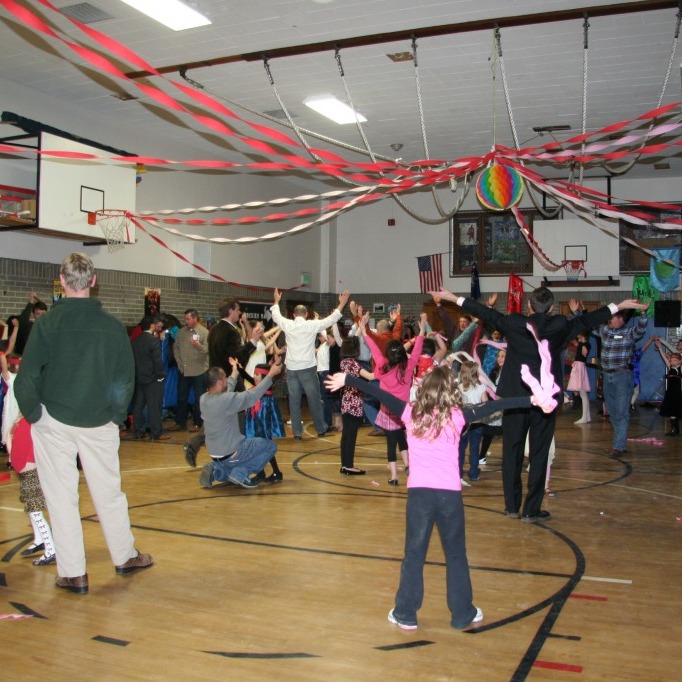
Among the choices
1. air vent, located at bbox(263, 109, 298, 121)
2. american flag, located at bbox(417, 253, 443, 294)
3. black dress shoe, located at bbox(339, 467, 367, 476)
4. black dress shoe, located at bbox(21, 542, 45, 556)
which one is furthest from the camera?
american flag, located at bbox(417, 253, 443, 294)

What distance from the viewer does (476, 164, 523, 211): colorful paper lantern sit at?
A: 27.7ft

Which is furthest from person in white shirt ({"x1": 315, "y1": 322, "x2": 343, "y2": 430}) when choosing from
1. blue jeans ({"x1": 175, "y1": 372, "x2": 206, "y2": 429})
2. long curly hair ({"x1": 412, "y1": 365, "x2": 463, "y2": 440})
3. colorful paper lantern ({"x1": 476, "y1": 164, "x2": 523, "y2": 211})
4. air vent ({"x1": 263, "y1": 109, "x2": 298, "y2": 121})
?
long curly hair ({"x1": 412, "y1": 365, "x2": 463, "y2": 440})

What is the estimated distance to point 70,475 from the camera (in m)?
4.13

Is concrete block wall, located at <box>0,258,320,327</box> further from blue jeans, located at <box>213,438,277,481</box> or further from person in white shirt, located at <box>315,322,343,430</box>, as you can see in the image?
blue jeans, located at <box>213,438,277,481</box>

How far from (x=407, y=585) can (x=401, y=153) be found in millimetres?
12846

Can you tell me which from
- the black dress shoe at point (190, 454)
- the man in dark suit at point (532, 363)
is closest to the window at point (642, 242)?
the man in dark suit at point (532, 363)

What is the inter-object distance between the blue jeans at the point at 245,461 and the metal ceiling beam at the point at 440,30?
5107 millimetres

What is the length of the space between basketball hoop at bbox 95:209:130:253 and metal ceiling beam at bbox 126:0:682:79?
225 cm

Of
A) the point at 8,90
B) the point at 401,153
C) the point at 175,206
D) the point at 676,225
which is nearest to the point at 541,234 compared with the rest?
the point at 401,153

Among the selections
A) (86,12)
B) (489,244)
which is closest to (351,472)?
(86,12)

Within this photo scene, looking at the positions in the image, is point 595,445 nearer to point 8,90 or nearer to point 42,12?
point 42,12

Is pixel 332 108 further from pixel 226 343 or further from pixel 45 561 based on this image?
pixel 45 561

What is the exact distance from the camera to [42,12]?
28.0 ft

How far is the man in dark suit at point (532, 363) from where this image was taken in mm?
5672
